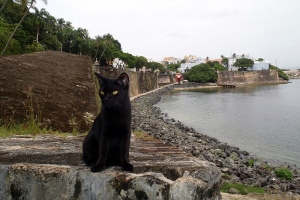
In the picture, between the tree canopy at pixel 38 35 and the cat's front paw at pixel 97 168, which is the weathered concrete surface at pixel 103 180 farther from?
the tree canopy at pixel 38 35

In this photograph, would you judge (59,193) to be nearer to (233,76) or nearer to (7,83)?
(7,83)

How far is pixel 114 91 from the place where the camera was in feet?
8.99

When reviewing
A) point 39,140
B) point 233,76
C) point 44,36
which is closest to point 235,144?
point 39,140

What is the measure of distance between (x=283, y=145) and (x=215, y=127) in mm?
7186

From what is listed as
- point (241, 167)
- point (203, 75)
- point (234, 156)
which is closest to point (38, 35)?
point (234, 156)

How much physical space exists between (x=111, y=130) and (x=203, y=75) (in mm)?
92001

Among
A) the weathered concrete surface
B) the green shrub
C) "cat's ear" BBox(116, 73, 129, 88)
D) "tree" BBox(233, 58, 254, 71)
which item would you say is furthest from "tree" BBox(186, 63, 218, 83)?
the weathered concrete surface

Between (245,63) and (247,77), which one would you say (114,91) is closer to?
(247,77)

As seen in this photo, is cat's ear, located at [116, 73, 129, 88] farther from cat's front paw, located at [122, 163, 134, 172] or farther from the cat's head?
cat's front paw, located at [122, 163, 134, 172]

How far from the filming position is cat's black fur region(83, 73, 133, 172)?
2.67 m

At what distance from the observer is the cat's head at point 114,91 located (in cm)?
270

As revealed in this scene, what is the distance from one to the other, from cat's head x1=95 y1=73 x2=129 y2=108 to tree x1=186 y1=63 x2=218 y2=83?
299 ft

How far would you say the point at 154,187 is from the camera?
225 centimetres

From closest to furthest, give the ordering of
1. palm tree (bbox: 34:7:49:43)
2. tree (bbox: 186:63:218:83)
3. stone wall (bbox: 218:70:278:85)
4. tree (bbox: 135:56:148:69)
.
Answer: palm tree (bbox: 34:7:49:43)
tree (bbox: 135:56:148:69)
tree (bbox: 186:63:218:83)
stone wall (bbox: 218:70:278:85)
